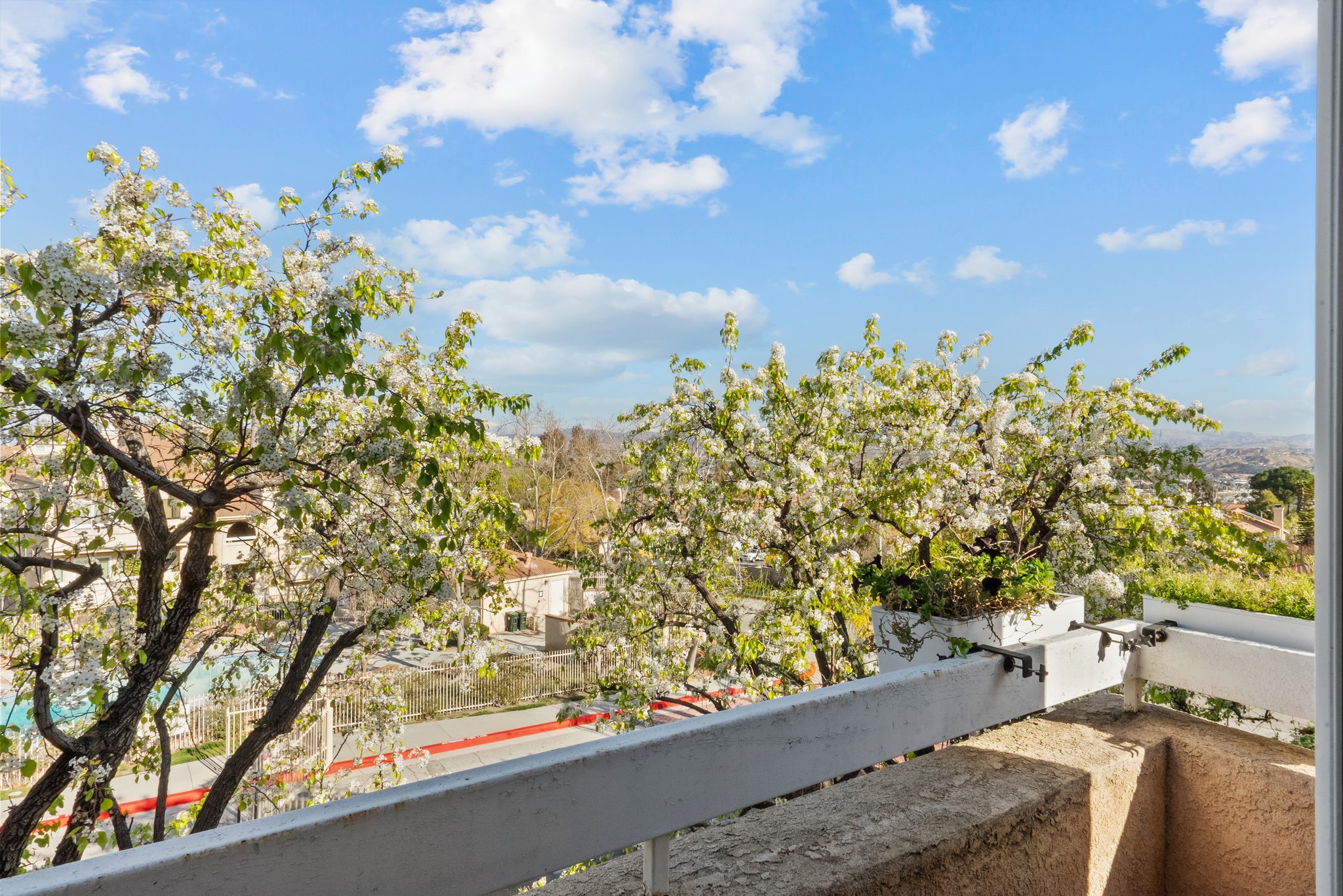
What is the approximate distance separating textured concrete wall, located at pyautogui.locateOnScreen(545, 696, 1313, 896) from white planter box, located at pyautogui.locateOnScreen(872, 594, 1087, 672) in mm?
233

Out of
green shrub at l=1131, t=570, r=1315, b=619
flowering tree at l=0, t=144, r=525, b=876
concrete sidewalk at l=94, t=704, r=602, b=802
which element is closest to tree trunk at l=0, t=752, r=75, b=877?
flowering tree at l=0, t=144, r=525, b=876

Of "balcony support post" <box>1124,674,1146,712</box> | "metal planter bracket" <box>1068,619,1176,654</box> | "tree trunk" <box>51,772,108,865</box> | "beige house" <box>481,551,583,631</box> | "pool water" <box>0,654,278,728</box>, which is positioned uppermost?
"metal planter bracket" <box>1068,619,1176,654</box>

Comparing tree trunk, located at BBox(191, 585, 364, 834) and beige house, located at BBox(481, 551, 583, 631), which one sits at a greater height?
tree trunk, located at BBox(191, 585, 364, 834)

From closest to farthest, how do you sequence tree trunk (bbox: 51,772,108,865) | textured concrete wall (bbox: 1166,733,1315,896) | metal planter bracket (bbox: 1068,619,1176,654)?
textured concrete wall (bbox: 1166,733,1315,896), metal planter bracket (bbox: 1068,619,1176,654), tree trunk (bbox: 51,772,108,865)

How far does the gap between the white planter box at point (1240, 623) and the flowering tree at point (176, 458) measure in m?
2.46

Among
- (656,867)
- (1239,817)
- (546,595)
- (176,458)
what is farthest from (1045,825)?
(546,595)

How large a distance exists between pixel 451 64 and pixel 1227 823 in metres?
5.25

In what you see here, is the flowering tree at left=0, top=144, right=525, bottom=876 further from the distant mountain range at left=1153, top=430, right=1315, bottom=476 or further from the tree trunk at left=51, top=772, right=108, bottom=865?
the distant mountain range at left=1153, top=430, right=1315, bottom=476

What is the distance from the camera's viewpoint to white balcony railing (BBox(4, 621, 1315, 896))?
2.48ft

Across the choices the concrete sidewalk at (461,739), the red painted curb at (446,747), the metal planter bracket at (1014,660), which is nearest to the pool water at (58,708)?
the red painted curb at (446,747)

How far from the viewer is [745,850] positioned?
47.9 inches

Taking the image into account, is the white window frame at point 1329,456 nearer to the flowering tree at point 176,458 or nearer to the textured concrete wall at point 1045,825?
the textured concrete wall at point 1045,825

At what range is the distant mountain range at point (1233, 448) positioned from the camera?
2041mm

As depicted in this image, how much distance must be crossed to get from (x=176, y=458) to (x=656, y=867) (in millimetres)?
2713
